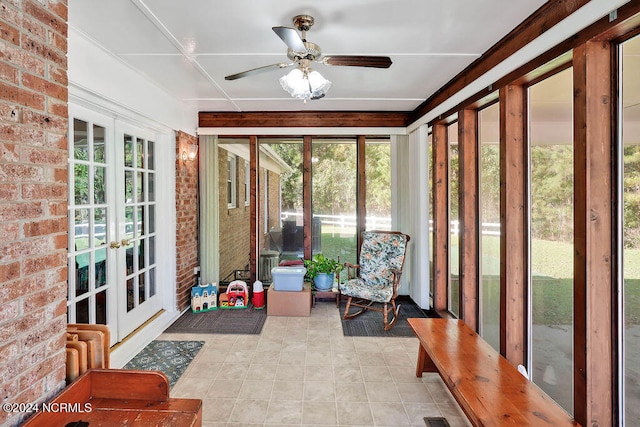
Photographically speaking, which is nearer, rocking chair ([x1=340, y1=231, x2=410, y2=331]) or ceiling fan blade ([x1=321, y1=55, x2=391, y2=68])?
ceiling fan blade ([x1=321, y1=55, x2=391, y2=68])

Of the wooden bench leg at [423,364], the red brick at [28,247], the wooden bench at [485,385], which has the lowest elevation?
the wooden bench leg at [423,364]

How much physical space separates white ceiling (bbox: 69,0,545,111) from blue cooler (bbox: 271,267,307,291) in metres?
2.09

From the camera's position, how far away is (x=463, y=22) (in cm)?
218

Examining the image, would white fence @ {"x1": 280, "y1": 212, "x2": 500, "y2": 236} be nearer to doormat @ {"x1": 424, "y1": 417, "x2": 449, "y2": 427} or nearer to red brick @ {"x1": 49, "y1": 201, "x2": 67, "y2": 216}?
doormat @ {"x1": 424, "y1": 417, "x2": 449, "y2": 427}

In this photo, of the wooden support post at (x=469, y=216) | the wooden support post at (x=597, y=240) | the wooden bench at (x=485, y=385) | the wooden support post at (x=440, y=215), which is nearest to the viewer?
the wooden bench at (x=485, y=385)

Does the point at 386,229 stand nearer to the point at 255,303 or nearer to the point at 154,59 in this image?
the point at 255,303

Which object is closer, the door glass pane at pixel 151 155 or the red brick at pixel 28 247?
the red brick at pixel 28 247

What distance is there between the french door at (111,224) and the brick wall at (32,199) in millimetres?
1377

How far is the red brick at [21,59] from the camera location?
1145 mm

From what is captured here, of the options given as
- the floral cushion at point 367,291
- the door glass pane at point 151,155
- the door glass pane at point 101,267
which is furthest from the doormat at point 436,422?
the door glass pane at point 151,155

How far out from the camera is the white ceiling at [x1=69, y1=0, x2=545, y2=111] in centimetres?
201

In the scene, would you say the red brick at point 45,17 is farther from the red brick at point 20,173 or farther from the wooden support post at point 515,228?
the wooden support post at point 515,228

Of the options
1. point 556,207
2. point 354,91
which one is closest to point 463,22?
point 556,207

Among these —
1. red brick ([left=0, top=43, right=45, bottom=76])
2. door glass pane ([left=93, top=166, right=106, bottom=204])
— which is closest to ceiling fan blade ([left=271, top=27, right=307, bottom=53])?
red brick ([left=0, top=43, right=45, bottom=76])
